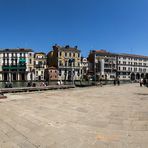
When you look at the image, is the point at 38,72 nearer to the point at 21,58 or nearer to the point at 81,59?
the point at 21,58

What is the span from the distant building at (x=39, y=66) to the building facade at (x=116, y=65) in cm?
2240

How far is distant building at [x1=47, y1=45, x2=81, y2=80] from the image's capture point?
78.2m

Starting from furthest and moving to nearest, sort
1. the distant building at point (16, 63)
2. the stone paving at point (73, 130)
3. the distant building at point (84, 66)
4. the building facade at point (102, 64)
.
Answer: the building facade at point (102, 64), the distant building at point (84, 66), the distant building at point (16, 63), the stone paving at point (73, 130)

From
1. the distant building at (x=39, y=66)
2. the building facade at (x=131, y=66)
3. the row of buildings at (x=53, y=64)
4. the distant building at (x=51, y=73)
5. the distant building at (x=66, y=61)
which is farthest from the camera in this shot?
the building facade at (x=131, y=66)

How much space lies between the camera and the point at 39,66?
77.6 meters

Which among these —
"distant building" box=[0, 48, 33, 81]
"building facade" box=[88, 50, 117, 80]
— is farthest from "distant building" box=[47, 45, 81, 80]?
"building facade" box=[88, 50, 117, 80]

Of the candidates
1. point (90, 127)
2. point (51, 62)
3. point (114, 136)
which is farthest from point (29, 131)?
point (51, 62)

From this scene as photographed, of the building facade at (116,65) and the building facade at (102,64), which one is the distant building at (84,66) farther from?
the building facade at (116,65)

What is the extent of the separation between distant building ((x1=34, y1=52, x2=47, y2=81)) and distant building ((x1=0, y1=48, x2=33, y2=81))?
2.46 meters

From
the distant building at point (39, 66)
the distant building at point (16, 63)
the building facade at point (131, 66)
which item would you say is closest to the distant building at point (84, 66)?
the distant building at point (39, 66)

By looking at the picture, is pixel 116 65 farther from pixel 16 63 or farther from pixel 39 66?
pixel 16 63

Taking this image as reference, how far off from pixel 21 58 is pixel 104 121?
71.3 meters

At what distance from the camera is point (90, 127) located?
277 inches

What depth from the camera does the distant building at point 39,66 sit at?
77.3 m
